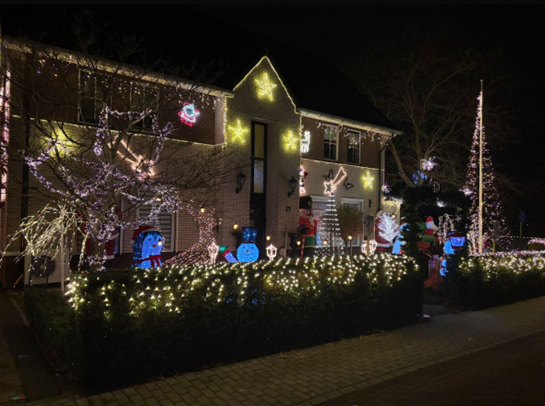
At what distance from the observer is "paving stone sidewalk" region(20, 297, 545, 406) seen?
15.9 ft

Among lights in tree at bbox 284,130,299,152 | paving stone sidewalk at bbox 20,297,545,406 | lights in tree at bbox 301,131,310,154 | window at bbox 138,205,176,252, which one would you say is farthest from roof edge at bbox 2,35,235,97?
lights in tree at bbox 301,131,310,154

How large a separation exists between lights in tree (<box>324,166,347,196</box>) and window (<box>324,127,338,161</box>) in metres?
0.68

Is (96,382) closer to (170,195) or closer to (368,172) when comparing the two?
(170,195)

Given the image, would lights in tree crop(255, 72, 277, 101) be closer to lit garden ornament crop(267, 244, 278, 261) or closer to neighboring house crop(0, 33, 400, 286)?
neighboring house crop(0, 33, 400, 286)

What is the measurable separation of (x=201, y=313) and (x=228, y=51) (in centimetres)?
1214

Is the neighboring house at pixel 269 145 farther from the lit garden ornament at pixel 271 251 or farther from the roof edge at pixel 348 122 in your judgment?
the lit garden ornament at pixel 271 251

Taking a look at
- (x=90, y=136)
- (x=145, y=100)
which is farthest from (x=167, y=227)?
(x=145, y=100)

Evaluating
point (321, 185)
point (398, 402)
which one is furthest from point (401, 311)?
point (321, 185)

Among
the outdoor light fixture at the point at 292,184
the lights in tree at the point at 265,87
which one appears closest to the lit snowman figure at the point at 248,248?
the outdoor light fixture at the point at 292,184

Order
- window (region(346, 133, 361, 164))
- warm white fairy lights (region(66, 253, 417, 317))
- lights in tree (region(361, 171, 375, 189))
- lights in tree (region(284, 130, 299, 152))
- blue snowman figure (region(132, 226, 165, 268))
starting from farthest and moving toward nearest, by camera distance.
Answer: lights in tree (region(361, 171, 375, 189)), window (region(346, 133, 361, 164)), lights in tree (region(284, 130, 299, 152)), blue snowman figure (region(132, 226, 165, 268)), warm white fairy lights (region(66, 253, 417, 317))

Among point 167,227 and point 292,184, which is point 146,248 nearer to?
point 167,227

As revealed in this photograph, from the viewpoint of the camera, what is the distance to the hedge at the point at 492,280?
1000 cm

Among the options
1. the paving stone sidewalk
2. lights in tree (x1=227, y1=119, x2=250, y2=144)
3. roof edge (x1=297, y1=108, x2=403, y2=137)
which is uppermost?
roof edge (x1=297, y1=108, x2=403, y2=137)

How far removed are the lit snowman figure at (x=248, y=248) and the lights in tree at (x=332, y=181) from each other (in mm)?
4122
